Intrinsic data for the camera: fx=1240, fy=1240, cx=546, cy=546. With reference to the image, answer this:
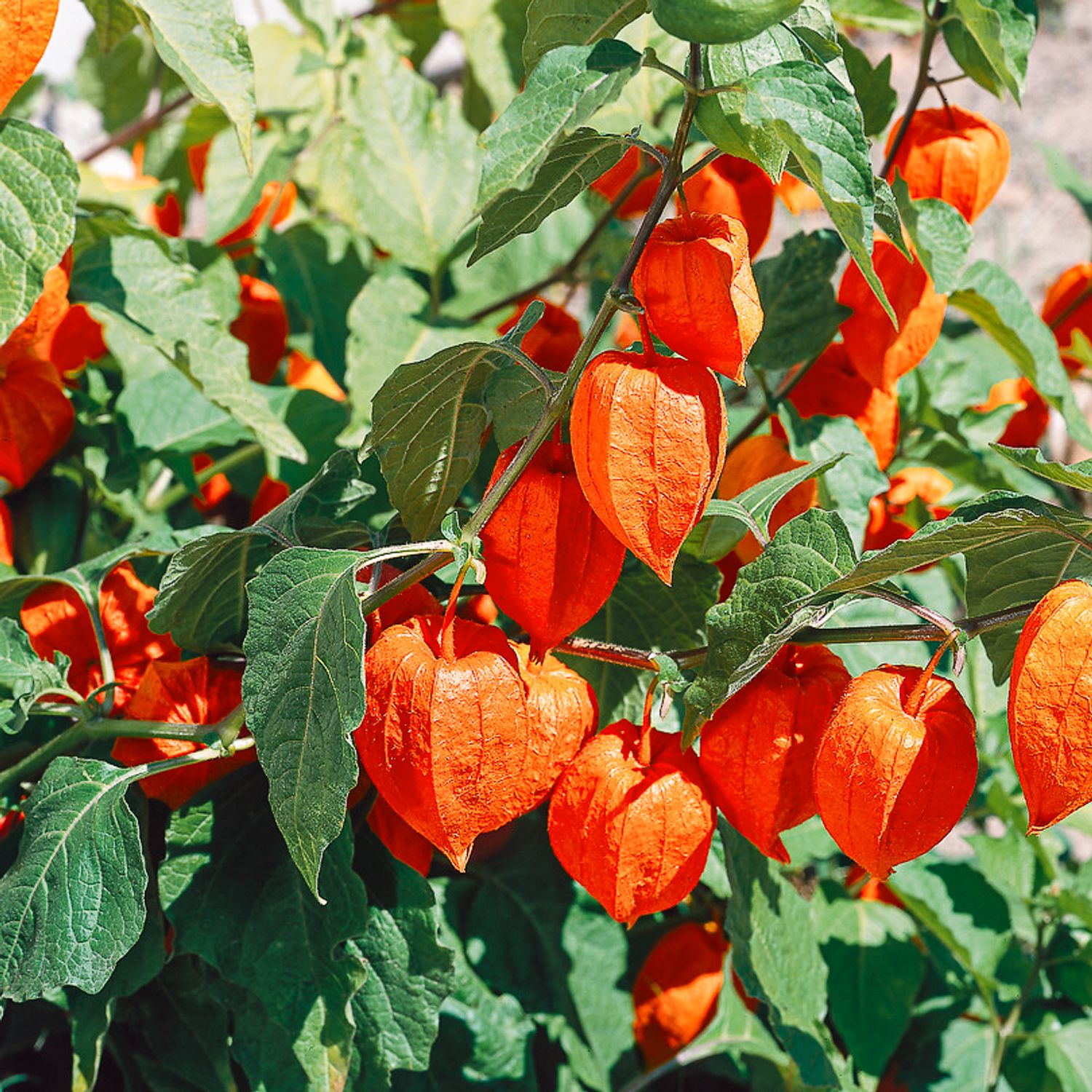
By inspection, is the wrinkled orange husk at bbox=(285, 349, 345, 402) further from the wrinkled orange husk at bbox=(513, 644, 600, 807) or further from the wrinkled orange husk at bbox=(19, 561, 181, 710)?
the wrinkled orange husk at bbox=(513, 644, 600, 807)

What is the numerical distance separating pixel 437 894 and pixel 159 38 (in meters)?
0.55

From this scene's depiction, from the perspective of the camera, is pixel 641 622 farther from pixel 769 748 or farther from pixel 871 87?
pixel 871 87

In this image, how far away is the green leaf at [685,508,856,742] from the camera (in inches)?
19.5

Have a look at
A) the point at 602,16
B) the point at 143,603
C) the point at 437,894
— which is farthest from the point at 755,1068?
the point at 602,16

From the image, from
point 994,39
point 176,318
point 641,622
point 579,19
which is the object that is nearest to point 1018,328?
point 994,39

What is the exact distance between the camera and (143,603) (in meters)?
0.71

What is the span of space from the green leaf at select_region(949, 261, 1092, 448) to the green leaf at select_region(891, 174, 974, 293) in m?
0.10

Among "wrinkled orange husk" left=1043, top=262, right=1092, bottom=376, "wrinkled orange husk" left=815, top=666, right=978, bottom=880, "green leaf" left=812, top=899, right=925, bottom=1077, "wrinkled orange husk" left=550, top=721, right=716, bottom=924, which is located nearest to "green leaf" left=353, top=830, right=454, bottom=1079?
"wrinkled orange husk" left=550, top=721, right=716, bottom=924

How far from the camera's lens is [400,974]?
0.64 metres

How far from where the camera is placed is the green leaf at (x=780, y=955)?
2.15 ft

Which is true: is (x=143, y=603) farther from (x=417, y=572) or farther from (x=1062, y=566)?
(x=1062, y=566)

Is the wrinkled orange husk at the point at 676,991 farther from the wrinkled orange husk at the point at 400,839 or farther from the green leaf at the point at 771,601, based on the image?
the green leaf at the point at 771,601

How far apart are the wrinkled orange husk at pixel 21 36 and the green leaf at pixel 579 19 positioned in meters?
0.22

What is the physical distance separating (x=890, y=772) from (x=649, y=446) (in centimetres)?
15
